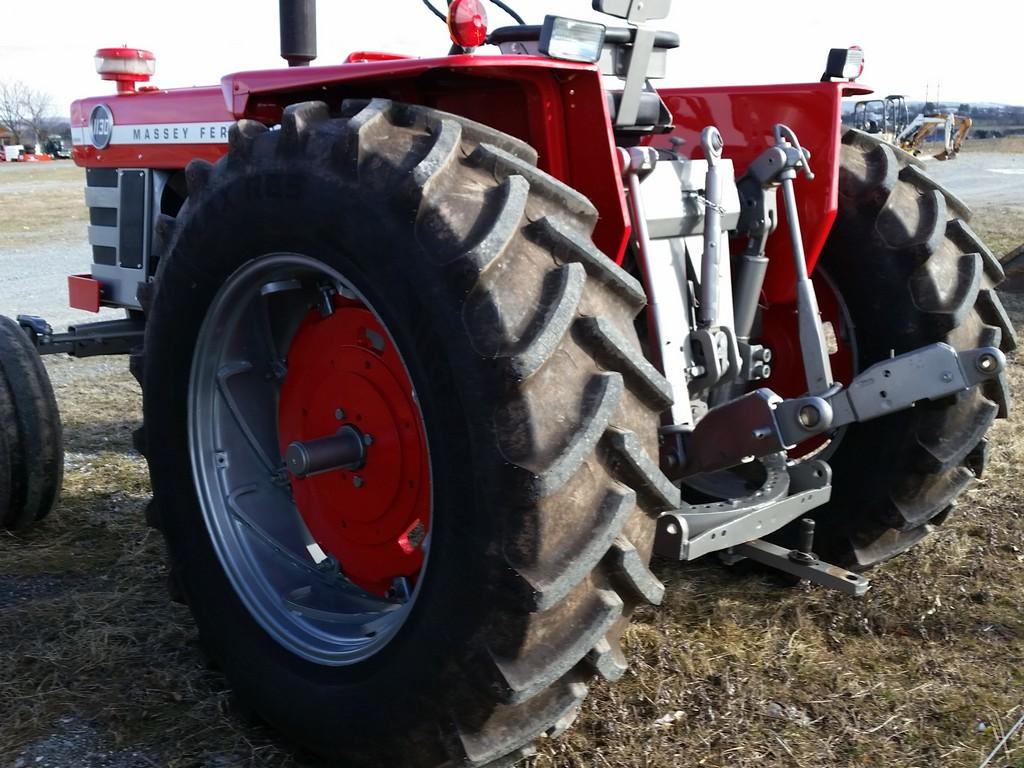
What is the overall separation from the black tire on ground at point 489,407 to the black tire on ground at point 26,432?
1.83 m

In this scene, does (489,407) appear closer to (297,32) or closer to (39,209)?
(297,32)

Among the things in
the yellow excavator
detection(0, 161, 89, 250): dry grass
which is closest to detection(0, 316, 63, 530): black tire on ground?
detection(0, 161, 89, 250): dry grass

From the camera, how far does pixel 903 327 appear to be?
2928mm

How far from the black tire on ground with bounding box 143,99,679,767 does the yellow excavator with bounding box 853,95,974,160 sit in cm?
1354

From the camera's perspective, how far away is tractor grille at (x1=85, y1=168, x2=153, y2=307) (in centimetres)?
383

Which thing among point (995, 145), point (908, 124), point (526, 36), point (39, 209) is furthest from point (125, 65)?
point (995, 145)

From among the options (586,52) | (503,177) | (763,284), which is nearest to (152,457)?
(503,177)

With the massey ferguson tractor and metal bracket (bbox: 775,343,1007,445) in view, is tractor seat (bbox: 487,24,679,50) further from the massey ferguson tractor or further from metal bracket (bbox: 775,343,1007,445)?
metal bracket (bbox: 775,343,1007,445)

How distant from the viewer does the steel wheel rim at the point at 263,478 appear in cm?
240

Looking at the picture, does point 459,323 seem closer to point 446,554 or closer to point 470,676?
point 446,554

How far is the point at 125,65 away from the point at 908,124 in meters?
16.4

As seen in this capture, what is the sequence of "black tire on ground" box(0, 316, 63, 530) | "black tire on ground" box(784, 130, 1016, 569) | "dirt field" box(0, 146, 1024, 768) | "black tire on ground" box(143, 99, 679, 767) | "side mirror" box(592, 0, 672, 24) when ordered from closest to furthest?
1. "black tire on ground" box(143, 99, 679, 767)
2. "side mirror" box(592, 0, 672, 24)
3. "dirt field" box(0, 146, 1024, 768)
4. "black tire on ground" box(784, 130, 1016, 569)
5. "black tire on ground" box(0, 316, 63, 530)

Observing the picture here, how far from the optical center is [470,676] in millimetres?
1904

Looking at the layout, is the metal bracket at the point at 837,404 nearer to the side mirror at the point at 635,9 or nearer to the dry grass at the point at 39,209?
the side mirror at the point at 635,9
